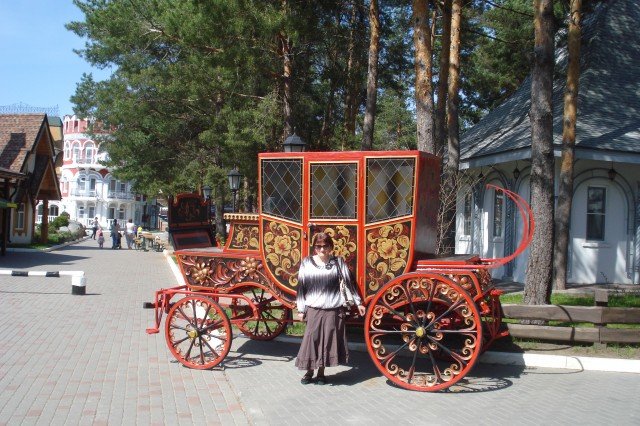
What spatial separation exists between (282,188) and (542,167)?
416 centimetres

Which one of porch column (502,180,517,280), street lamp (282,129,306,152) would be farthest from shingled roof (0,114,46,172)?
street lamp (282,129,306,152)

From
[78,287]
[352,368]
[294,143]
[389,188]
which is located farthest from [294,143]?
[78,287]

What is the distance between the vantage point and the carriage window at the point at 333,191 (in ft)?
23.0

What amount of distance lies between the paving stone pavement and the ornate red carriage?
36 centimetres

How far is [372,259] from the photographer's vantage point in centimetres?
688

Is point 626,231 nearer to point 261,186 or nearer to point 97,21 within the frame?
point 261,186

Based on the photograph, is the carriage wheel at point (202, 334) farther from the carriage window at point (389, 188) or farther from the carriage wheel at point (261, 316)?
the carriage window at point (389, 188)

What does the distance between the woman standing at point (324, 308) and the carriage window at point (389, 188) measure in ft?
2.17

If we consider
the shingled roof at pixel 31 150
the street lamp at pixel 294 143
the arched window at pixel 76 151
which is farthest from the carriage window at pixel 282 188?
the arched window at pixel 76 151

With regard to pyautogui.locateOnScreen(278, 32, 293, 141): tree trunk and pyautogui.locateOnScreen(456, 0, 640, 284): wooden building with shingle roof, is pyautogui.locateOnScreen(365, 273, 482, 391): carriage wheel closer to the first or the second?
pyautogui.locateOnScreen(456, 0, 640, 284): wooden building with shingle roof

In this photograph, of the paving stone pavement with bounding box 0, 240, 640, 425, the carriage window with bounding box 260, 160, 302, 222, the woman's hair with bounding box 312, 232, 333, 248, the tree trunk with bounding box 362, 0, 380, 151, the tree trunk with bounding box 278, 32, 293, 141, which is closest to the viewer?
the paving stone pavement with bounding box 0, 240, 640, 425

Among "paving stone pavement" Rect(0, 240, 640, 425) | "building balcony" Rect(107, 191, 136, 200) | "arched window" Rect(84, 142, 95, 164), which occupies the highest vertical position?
"arched window" Rect(84, 142, 95, 164)

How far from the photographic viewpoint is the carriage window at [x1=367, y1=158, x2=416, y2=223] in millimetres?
6816

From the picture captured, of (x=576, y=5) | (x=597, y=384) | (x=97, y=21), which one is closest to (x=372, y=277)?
(x=597, y=384)
